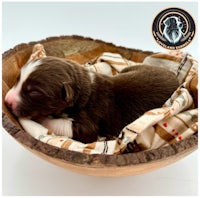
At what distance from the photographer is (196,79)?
9.77 ft

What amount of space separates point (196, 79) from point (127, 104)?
557 millimetres

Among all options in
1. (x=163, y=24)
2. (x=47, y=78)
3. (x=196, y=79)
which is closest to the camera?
(x=47, y=78)

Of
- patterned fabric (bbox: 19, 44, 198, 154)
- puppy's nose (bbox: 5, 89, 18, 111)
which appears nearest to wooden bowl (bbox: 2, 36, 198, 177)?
puppy's nose (bbox: 5, 89, 18, 111)

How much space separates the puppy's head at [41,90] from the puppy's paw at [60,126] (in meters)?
0.11

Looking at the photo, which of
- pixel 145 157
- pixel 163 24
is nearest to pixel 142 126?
pixel 145 157

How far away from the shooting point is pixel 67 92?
2.75 metres

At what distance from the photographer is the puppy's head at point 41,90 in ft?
8.96

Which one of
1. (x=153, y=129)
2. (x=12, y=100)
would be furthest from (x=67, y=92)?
(x=153, y=129)

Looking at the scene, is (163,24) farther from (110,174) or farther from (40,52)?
(110,174)

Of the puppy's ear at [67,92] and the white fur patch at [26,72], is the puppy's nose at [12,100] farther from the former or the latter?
the puppy's ear at [67,92]

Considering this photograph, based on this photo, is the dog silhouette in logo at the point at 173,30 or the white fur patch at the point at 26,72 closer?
the white fur patch at the point at 26,72

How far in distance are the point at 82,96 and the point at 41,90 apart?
1.14 ft

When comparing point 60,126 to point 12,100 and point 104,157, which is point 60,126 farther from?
point 104,157

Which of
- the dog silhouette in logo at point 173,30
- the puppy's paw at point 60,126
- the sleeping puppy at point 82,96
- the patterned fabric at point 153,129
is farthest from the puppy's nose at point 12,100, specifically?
the dog silhouette in logo at point 173,30
